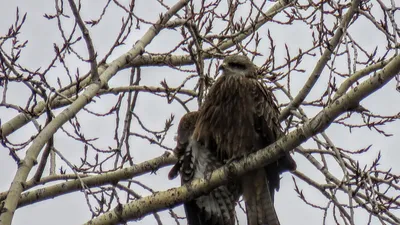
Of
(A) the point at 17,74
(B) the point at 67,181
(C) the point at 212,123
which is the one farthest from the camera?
(C) the point at 212,123

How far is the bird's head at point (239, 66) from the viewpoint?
6.32 m

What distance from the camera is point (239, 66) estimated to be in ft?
20.8

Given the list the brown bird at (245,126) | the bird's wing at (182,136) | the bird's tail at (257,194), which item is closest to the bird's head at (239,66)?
the brown bird at (245,126)

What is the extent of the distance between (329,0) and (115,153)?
2228mm

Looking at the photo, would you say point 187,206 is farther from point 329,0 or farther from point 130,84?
point 329,0

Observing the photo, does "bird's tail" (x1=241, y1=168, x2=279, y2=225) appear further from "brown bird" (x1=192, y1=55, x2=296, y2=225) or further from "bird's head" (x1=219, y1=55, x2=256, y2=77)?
"bird's head" (x1=219, y1=55, x2=256, y2=77)

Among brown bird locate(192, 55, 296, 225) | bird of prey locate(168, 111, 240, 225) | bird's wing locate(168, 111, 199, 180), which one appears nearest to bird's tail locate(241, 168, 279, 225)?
brown bird locate(192, 55, 296, 225)

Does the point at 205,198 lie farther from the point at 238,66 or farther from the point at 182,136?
the point at 238,66

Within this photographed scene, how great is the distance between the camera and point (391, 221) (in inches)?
187

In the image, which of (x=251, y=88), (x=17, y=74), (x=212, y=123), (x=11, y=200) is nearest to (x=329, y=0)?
(x=251, y=88)

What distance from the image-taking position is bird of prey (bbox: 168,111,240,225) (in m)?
6.18

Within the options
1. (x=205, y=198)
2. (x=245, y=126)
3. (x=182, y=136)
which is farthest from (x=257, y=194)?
(x=182, y=136)

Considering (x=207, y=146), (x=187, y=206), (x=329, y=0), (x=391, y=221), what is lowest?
(x=391, y=221)

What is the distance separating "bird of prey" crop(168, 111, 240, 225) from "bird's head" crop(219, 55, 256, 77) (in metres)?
0.50
